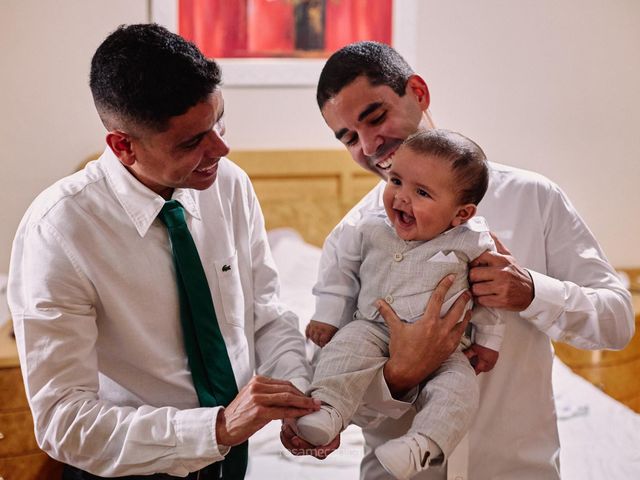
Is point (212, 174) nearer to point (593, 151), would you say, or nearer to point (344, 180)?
point (344, 180)

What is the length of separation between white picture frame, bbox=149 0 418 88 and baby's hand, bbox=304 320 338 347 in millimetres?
2196

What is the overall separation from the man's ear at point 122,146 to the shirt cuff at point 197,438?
0.49 metres

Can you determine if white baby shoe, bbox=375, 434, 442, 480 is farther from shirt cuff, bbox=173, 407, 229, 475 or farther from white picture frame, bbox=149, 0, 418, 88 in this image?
white picture frame, bbox=149, 0, 418, 88

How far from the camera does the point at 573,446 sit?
8.25ft

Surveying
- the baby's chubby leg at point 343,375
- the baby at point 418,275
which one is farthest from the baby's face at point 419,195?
the baby's chubby leg at point 343,375

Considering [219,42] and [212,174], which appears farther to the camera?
[219,42]

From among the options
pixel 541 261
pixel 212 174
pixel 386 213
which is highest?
pixel 212 174

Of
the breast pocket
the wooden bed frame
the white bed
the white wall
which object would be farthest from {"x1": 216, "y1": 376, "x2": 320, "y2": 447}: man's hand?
the white wall

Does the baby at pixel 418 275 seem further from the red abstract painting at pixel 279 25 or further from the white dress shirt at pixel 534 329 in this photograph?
the red abstract painting at pixel 279 25

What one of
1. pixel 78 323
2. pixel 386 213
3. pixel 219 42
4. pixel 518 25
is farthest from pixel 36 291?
pixel 518 25

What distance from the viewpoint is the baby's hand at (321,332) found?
1708 millimetres

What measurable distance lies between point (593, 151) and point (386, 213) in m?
2.78

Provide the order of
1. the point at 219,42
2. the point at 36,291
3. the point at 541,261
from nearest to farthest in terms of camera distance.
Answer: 1. the point at 36,291
2. the point at 541,261
3. the point at 219,42

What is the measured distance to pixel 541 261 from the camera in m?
1.81
